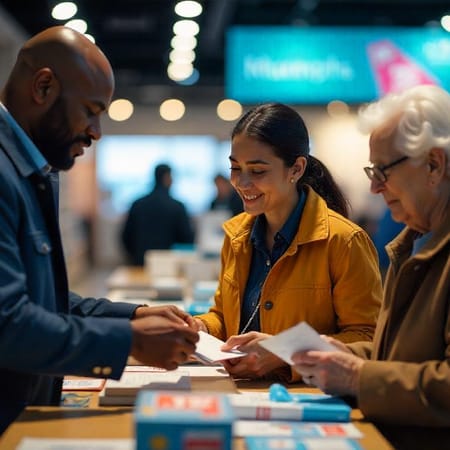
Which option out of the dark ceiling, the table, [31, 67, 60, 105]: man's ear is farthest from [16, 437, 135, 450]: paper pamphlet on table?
the dark ceiling

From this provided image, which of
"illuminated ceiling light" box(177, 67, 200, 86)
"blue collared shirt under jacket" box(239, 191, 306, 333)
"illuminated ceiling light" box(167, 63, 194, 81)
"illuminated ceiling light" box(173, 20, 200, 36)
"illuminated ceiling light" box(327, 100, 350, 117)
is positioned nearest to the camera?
"blue collared shirt under jacket" box(239, 191, 306, 333)

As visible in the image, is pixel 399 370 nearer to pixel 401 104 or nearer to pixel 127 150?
pixel 401 104

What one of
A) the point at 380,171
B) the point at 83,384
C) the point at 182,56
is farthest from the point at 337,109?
the point at 380,171

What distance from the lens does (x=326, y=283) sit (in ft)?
9.14

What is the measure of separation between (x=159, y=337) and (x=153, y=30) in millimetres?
10240

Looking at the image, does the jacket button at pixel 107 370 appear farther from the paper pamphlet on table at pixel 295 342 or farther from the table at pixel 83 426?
the paper pamphlet on table at pixel 295 342

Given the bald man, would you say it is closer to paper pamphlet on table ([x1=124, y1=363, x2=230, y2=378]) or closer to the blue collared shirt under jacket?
paper pamphlet on table ([x1=124, y1=363, x2=230, y2=378])

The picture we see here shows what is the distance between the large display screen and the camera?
7.32 meters

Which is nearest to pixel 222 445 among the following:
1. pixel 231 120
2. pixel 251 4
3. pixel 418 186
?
pixel 418 186

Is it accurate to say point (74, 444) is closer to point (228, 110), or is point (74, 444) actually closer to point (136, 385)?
point (136, 385)

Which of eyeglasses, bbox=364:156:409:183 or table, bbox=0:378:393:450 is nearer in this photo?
table, bbox=0:378:393:450

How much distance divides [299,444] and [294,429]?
0.46 ft

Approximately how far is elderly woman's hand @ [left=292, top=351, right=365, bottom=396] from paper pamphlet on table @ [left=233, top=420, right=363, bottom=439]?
118 millimetres

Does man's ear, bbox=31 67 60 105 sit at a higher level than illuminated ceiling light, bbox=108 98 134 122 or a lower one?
lower
